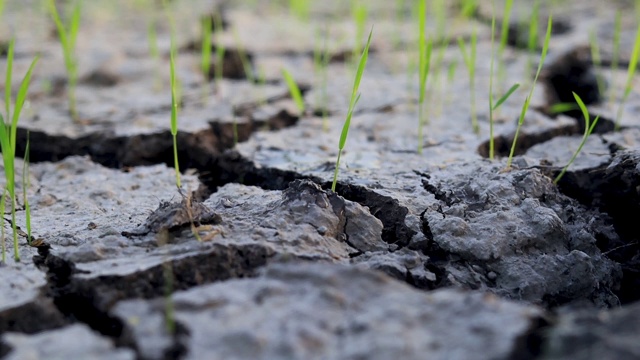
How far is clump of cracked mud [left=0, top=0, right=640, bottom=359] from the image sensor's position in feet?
2.56

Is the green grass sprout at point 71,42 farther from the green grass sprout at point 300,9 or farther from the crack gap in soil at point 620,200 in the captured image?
the crack gap in soil at point 620,200

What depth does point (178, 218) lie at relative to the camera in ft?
3.83

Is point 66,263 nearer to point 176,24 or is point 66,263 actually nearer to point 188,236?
point 188,236

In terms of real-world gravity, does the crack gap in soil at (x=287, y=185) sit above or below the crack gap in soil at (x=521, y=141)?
below

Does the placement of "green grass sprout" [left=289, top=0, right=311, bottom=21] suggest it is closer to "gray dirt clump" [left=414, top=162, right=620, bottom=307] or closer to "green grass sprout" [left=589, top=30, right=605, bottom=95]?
"green grass sprout" [left=589, top=30, right=605, bottom=95]

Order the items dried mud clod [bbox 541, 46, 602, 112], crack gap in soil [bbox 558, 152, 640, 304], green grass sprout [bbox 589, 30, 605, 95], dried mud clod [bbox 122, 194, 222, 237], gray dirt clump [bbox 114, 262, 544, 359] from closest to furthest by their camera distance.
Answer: gray dirt clump [bbox 114, 262, 544, 359]
dried mud clod [bbox 122, 194, 222, 237]
crack gap in soil [bbox 558, 152, 640, 304]
green grass sprout [bbox 589, 30, 605, 95]
dried mud clod [bbox 541, 46, 602, 112]

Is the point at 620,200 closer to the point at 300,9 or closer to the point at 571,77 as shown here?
the point at 571,77

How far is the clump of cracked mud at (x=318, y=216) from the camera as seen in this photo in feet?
2.56

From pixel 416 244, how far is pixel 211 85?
1.41 meters

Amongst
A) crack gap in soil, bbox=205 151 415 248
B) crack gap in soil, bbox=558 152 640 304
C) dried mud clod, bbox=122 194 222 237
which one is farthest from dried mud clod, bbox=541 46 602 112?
dried mud clod, bbox=122 194 222 237

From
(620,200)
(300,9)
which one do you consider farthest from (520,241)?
(300,9)

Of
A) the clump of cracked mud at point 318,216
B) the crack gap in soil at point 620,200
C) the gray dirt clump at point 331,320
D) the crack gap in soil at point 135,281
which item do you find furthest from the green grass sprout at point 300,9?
the gray dirt clump at point 331,320

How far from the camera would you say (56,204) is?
1492mm

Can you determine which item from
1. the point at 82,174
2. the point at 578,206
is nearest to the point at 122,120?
the point at 82,174
